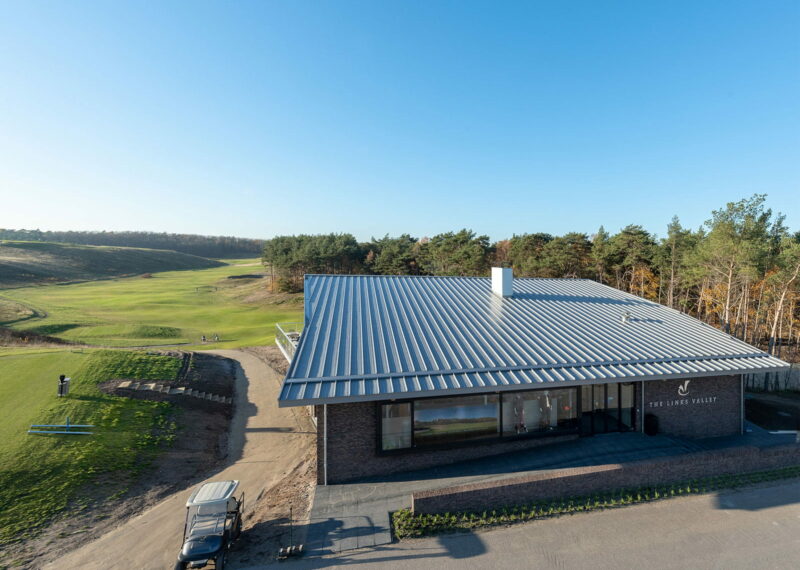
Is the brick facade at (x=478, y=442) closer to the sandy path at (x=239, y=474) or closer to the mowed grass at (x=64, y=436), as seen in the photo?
the sandy path at (x=239, y=474)

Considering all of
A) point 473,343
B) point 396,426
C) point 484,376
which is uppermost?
point 473,343

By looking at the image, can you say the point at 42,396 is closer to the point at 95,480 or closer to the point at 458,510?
the point at 95,480

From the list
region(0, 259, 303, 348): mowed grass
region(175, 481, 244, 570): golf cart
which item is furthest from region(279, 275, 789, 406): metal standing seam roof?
region(0, 259, 303, 348): mowed grass

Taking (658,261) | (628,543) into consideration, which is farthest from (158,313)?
(658,261)

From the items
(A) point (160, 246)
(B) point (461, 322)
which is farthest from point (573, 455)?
(A) point (160, 246)

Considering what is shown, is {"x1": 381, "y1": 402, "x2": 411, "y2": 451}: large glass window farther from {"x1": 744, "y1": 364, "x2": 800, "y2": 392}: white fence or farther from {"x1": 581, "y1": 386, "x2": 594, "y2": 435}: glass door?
{"x1": 744, "y1": 364, "x2": 800, "y2": 392}: white fence

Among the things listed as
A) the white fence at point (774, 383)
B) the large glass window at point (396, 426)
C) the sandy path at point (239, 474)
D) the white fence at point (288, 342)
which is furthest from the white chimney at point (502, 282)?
the white fence at point (774, 383)

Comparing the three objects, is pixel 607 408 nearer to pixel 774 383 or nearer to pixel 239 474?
pixel 239 474
